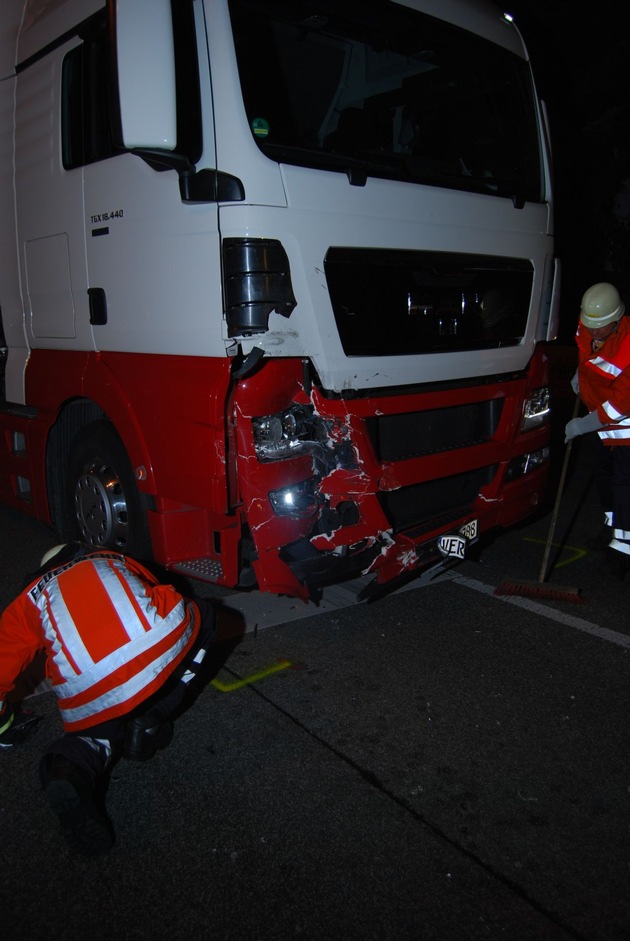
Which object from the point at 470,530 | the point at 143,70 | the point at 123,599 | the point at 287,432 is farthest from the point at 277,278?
the point at 470,530

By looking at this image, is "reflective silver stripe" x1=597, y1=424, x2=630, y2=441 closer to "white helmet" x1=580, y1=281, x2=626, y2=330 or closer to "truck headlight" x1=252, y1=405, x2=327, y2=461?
"white helmet" x1=580, y1=281, x2=626, y2=330

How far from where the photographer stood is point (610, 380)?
439 cm

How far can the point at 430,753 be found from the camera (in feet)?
9.51

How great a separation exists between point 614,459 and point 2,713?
3639mm

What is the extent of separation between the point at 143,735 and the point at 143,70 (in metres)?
2.47

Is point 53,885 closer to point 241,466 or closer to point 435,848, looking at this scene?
point 435,848

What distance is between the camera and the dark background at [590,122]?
1055 centimetres

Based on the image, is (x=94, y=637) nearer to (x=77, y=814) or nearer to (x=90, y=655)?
(x=90, y=655)

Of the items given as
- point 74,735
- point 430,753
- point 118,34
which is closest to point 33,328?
point 118,34

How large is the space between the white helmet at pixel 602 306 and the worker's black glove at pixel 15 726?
3.57m

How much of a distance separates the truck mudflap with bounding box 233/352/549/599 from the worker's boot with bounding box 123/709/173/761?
2.42 feet

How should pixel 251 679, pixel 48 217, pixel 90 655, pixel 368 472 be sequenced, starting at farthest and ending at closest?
pixel 48 217, pixel 251 679, pixel 368 472, pixel 90 655

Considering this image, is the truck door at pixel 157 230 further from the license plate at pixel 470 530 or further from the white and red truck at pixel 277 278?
the license plate at pixel 470 530

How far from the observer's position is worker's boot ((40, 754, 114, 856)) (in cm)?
235
